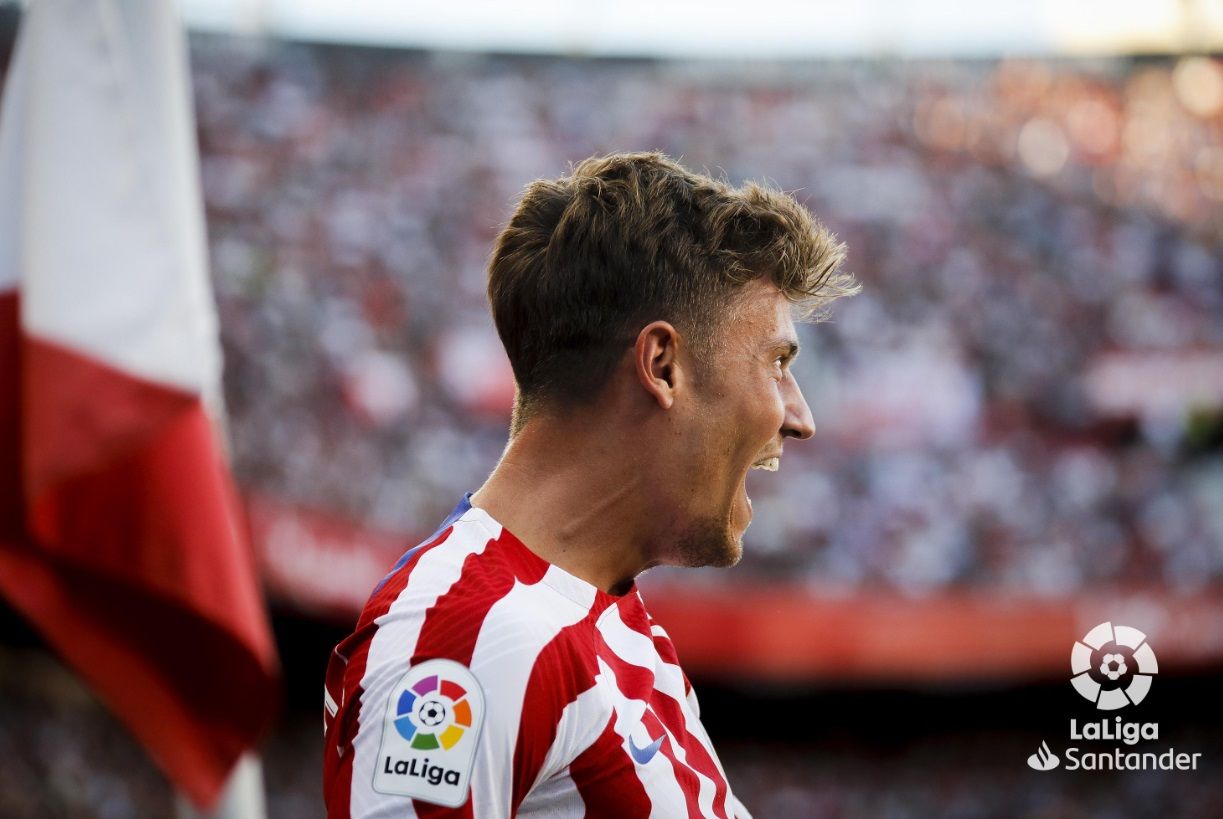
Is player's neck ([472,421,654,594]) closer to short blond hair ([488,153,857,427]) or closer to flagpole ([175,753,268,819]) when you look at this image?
short blond hair ([488,153,857,427])

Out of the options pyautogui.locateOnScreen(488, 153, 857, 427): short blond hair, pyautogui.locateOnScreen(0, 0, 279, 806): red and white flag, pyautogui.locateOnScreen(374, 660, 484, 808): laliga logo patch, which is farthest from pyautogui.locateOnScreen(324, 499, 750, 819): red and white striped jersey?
pyautogui.locateOnScreen(0, 0, 279, 806): red and white flag

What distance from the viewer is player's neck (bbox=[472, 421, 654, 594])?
1591 millimetres

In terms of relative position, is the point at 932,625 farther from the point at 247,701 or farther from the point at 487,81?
the point at 247,701

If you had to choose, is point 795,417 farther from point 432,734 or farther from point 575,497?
point 432,734

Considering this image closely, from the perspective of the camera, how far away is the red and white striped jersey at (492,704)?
4.22ft

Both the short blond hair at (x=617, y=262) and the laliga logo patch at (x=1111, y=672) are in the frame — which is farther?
the laliga logo patch at (x=1111, y=672)

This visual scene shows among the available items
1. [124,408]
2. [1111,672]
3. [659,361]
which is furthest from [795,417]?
[1111,672]

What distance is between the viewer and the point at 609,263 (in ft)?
5.13

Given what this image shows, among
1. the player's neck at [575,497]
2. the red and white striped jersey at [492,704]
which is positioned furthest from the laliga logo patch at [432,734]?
the player's neck at [575,497]

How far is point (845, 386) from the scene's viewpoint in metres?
13.7

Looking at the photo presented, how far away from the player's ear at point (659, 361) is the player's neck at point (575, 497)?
0.09 metres

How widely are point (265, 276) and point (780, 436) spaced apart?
12284 millimetres

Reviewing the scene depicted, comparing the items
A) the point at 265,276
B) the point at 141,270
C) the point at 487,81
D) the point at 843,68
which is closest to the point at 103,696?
the point at 141,270

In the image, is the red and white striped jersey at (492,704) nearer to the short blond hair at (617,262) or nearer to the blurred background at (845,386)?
the short blond hair at (617,262)
